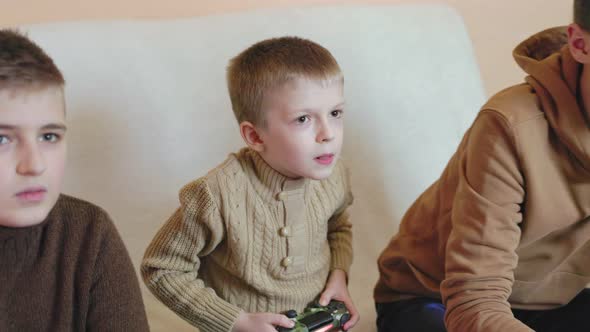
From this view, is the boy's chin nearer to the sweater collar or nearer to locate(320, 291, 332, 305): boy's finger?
the sweater collar

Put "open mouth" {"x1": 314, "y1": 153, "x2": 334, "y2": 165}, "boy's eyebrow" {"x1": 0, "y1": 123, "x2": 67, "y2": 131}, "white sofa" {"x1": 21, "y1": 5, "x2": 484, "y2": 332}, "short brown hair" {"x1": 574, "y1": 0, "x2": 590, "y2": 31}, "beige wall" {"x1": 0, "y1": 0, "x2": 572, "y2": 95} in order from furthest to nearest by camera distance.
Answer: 1. "beige wall" {"x1": 0, "y1": 0, "x2": 572, "y2": 95}
2. "white sofa" {"x1": 21, "y1": 5, "x2": 484, "y2": 332}
3. "open mouth" {"x1": 314, "y1": 153, "x2": 334, "y2": 165}
4. "short brown hair" {"x1": 574, "y1": 0, "x2": 590, "y2": 31}
5. "boy's eyebrow" {"x1": 0, "y1": 123, "x2": 67, "y2": 131}

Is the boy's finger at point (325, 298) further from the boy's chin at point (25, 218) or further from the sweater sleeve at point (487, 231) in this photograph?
the boy's chin at point (25, 218)

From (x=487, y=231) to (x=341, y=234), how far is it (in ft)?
1.08

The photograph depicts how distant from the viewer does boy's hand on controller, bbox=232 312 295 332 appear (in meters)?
1.12

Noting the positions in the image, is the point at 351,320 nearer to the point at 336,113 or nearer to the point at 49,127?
the point at 336,113

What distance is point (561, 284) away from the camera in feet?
4.06

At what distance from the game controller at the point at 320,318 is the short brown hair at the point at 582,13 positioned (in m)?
0.62

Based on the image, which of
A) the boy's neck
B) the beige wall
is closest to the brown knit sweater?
the boy's neck

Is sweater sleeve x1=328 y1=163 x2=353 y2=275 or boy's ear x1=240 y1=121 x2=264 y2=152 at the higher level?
boy's ear x1=240 y1=121 x2=264 y2=152

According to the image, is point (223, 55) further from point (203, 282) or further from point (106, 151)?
point (203, 282)

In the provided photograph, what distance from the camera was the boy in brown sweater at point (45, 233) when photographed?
87cm

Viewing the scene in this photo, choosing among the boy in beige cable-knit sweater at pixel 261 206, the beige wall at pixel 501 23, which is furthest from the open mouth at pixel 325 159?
the beige wall at pixel 501 23

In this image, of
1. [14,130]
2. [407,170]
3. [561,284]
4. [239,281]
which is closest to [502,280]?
[561,284]

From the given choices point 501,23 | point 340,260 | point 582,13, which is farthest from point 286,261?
point 501,23
